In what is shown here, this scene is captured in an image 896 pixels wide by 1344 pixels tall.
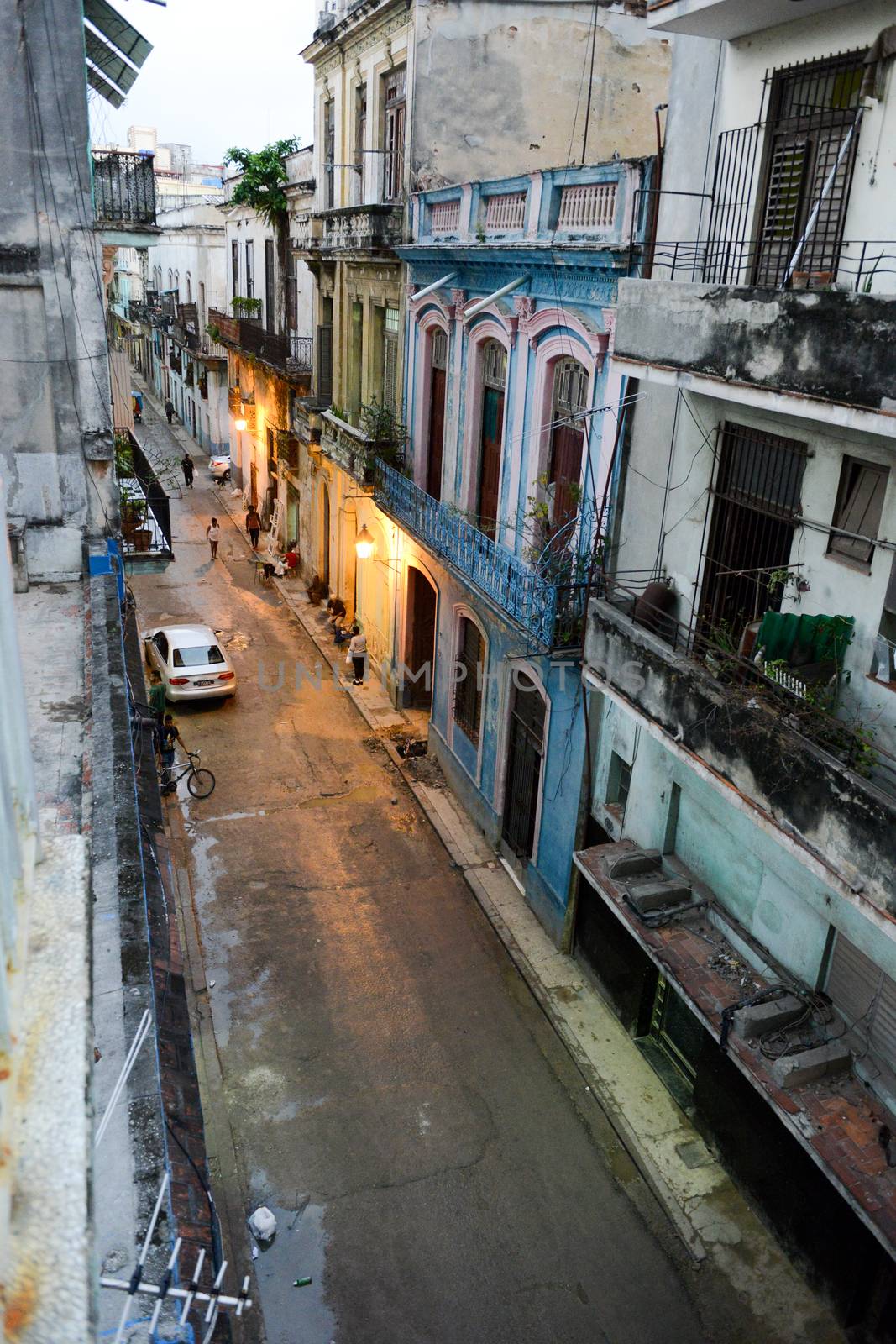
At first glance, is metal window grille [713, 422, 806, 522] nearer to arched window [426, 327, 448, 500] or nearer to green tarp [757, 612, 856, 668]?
green tarp [757, 612, 856, 668]

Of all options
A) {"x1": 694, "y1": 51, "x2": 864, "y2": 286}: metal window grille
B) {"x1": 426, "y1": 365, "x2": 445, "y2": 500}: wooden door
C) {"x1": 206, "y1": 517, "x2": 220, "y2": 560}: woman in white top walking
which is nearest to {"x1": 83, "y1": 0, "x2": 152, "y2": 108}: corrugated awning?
{"x1": 426, "y1": 365, "x2": 445, "y2": 500}: wooden door

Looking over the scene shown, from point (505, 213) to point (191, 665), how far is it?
36.3 ft

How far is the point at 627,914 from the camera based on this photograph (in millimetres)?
11180

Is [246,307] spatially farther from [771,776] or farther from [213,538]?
[771,776]

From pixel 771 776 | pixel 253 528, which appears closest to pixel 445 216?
pixel 771 776

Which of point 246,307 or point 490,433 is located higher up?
point 246,307

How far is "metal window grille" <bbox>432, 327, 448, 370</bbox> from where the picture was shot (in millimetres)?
17531

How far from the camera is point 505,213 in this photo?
14.6 metres

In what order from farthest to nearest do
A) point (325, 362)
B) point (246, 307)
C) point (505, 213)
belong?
1. point (246, 307)
2. point (325, 362)
3. point (505, 213)

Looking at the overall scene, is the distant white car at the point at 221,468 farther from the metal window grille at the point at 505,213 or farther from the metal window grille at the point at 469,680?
the metal window grille at the point at 505,213

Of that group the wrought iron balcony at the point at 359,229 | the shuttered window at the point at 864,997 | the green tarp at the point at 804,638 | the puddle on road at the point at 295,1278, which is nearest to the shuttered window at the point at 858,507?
the green tarp at the point at 804,638

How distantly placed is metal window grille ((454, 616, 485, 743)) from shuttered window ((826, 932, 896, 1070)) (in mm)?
8503

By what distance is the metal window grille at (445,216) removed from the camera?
53.3ft

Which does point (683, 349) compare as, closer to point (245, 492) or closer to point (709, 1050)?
point (709, 1050)
